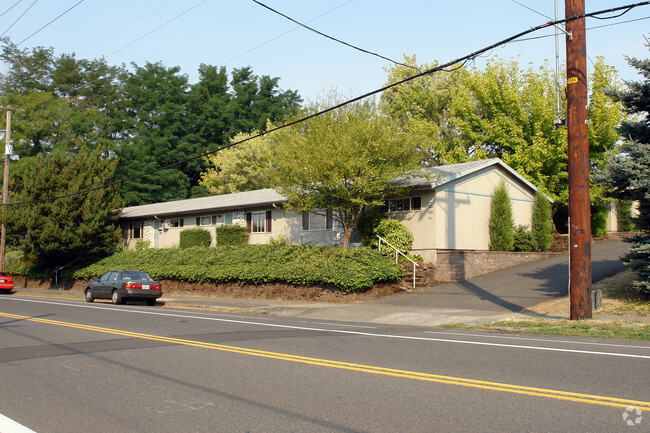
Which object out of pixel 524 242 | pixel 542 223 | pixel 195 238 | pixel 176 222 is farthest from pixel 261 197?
pixel 542 223

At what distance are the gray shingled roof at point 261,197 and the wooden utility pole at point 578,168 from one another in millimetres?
10195

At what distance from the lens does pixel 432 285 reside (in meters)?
24.2

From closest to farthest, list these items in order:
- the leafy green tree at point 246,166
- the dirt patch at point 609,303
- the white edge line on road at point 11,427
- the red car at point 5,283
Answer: the white edge line on road at point 11,427
the dirt patch at point 609,303
the red car at point 5,283
the leafy green tree at point 246,166

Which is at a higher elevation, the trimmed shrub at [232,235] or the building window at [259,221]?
the building window at [259,221]

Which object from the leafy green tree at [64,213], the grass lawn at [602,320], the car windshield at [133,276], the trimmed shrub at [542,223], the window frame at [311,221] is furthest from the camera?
the leafy green tree at [64,213]

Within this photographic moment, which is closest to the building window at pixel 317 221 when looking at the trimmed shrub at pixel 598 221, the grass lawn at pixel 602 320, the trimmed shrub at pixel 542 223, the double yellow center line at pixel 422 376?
the trimmed shrub at pixel 542 223

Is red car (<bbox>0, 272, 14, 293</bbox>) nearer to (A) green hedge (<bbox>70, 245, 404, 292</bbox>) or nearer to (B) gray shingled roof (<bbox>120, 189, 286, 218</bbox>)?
(A) green hedge (<bbox>70, 245, 404, 292</bbox>)

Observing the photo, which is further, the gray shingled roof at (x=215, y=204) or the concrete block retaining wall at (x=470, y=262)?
the gray shingled roof at (x=215, y=204)

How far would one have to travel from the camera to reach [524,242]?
2855cm

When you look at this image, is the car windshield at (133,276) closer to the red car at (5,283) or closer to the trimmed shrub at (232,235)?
the trimmed shrub at (232,235)

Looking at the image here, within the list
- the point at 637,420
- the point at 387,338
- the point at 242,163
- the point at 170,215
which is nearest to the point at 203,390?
the point at 637,420

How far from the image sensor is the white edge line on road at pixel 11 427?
18.1 ft

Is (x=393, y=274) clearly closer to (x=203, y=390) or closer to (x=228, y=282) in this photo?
(x=228, y=282)

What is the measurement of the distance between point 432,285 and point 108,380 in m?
18.1
